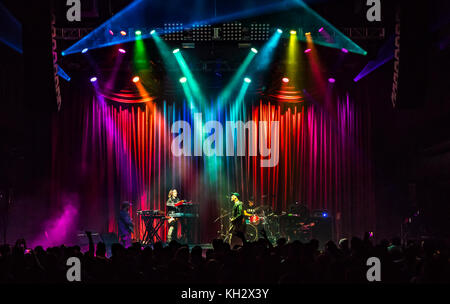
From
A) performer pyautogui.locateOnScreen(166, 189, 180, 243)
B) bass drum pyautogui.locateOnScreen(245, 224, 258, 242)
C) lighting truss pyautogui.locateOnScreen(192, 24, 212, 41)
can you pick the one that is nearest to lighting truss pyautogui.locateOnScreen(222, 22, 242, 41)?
lighting truss pyautogui.locateOnScreen(192, 24, 212, 41)

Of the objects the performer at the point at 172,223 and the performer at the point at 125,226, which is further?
the performer at the point at 172,223

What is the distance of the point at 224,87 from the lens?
603 inches

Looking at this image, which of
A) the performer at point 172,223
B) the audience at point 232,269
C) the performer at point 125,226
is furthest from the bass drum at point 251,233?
the audience at point 232,269

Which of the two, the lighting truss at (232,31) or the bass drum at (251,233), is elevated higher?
the lighting truss at (232,31)

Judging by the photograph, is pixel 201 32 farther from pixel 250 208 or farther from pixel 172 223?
pixel 250 208

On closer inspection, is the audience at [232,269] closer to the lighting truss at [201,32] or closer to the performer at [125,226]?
the performer at [125,226]

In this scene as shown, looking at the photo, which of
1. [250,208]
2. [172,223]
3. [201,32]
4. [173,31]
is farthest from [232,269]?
[250,208]

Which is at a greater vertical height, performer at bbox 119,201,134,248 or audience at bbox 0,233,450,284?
audience at bbox 0,233,450,284

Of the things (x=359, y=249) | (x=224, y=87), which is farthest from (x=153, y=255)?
(x=224, y=87)

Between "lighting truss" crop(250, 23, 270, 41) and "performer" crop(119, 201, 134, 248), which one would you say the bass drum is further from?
"lighting truss" crop(250, 23, 270, 41)

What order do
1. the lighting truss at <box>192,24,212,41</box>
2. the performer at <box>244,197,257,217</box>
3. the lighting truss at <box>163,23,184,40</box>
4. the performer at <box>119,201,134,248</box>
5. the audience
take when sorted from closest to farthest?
the audience < the lighting truss at <box>192,24,212,41</box> < the lighting truss at <box>163,23,184,40</box> < the performer at <box>119,201,134,248</box> < the performer at <box>244,197,257,217</box>

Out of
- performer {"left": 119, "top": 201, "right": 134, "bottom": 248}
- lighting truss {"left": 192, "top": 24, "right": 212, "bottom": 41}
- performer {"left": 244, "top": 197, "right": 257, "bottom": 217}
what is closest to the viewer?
lighting truss {"left": 192, "top": 24, "right": 212, "bottom": 41}

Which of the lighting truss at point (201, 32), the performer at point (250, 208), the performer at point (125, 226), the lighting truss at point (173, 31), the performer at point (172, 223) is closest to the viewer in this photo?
the lighting truss at point (201, 32)
